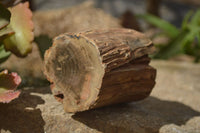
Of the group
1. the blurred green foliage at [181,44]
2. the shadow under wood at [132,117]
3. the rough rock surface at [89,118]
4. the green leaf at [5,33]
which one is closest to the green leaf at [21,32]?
the green leaf at [5,33]

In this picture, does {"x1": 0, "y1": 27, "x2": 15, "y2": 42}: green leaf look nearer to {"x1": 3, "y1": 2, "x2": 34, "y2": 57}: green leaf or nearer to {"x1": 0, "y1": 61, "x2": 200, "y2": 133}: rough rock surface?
{"x1": 3, "y1": 2, "x2": 34, "y2": 57}: green leaf

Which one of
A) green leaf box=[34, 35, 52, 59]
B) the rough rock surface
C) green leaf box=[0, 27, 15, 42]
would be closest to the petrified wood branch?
the rough rock surface

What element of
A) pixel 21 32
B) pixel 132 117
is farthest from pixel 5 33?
pixel 132 117

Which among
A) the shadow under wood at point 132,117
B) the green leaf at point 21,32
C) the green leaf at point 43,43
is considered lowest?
the shadow under wood at point 132,117

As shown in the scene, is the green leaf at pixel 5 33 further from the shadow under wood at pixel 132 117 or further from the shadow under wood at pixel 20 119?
the shadow under wood at pixel 132 117

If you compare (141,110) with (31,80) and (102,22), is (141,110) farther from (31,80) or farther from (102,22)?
(102,22)
